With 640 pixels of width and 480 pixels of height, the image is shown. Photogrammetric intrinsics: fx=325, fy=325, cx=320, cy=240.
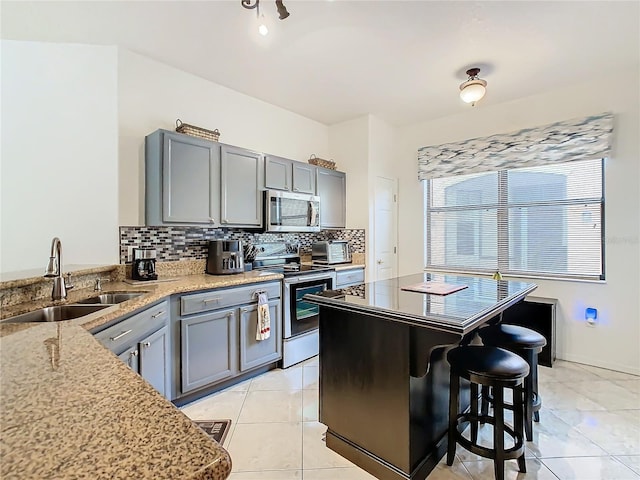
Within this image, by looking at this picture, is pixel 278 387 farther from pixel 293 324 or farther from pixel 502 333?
pixel 502 333

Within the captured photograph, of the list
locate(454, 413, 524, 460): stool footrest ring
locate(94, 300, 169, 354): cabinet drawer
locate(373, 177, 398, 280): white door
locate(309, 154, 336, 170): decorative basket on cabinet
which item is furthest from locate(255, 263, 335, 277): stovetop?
locate(454, 413, 524, 460): stool footrest ring

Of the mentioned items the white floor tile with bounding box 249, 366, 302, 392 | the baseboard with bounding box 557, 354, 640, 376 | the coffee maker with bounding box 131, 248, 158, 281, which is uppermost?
the coffee maker with bounding box 131, 248, 158, 281

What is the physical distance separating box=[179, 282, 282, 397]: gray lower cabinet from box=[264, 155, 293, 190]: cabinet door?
3.69 ft

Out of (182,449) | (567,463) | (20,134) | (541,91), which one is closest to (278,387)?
(567,463)

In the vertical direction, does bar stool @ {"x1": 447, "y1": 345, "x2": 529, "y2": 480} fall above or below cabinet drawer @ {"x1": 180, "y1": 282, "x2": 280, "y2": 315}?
below

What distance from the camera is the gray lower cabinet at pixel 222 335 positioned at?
8.13 feet

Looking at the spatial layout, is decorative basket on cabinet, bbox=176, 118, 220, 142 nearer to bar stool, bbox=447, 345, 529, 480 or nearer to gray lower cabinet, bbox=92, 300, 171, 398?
gray lower cabinet, bbox=92, 300, 171, 398

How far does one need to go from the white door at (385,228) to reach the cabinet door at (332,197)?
17.5 inches

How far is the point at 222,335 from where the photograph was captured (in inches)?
106

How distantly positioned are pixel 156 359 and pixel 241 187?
173cm

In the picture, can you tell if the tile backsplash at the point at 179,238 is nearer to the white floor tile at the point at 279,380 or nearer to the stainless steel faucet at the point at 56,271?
the stainless steel faucet at the point at 56,271

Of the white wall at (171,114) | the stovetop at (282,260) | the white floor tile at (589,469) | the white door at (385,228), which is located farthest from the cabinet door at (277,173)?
the white floor tile at (589,469)

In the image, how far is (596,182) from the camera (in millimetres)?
3359

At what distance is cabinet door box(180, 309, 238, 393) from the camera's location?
2477mm
